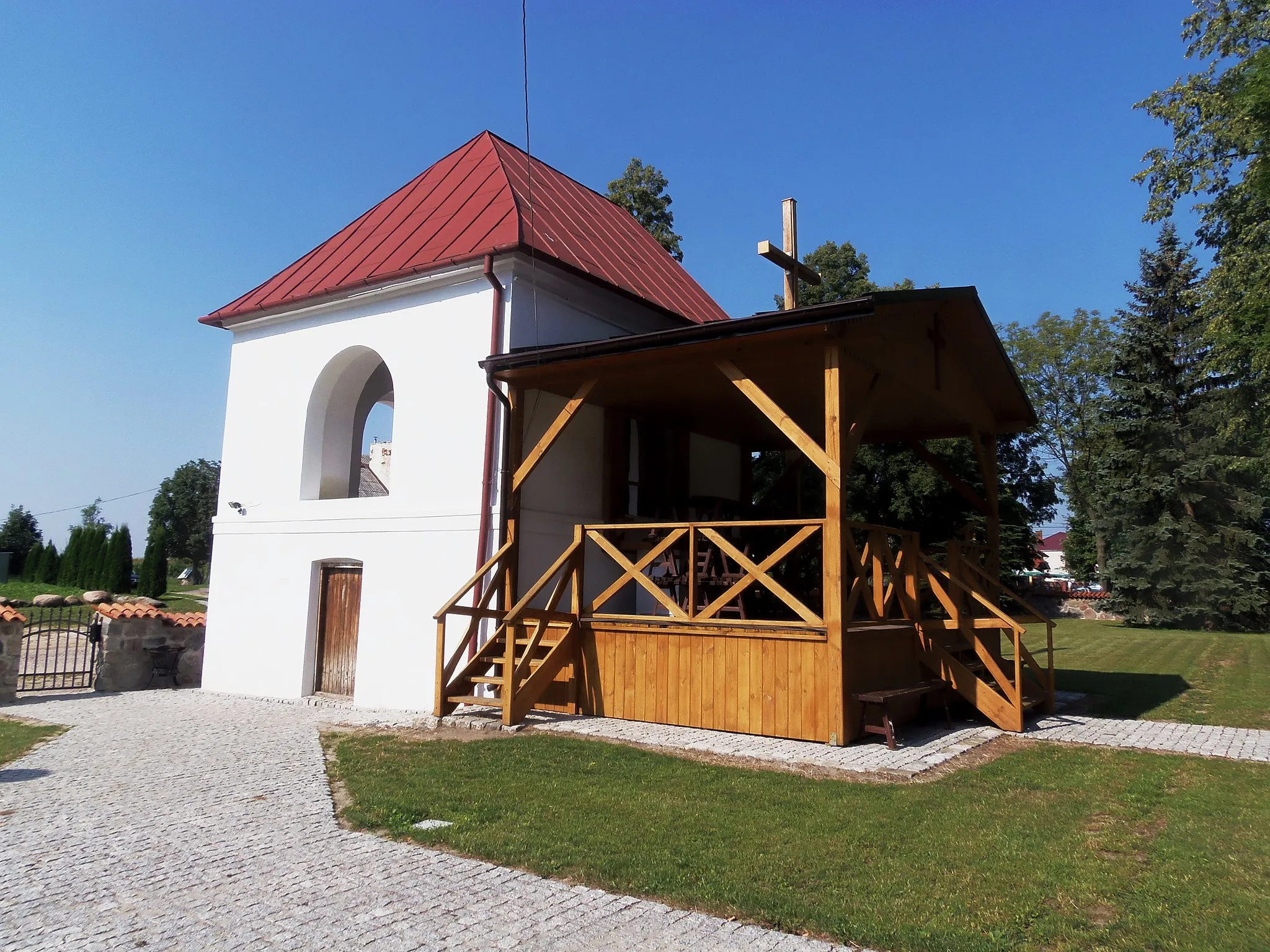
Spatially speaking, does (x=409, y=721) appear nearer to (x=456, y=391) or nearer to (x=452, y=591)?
(x=452, y=591)

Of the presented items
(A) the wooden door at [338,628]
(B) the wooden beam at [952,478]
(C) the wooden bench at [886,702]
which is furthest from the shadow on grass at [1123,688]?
(A) the wooden door at [338,628]

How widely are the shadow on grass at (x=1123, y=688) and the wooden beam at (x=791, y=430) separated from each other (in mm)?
4989

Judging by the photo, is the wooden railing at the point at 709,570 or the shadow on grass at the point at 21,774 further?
the wooden railing at the point at 709,570

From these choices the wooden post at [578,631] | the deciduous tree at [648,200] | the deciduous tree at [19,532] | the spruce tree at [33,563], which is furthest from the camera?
the deciduous tree at [19,532]

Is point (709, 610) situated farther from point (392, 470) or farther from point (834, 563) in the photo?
point (392, 470)

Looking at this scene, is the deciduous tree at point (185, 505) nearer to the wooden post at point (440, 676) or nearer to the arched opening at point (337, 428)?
the arched opening at point (337, 428)

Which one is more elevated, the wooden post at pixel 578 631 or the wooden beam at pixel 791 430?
the wooden beam at pixel 791 430

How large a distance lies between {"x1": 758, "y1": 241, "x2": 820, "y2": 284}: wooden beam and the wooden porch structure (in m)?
1.69

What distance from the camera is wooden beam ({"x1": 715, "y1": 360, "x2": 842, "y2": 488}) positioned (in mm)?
8141

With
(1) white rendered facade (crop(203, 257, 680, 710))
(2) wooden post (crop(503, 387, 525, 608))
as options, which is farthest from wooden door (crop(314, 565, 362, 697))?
(2) wooden post (crop(503, 387, 525, 608))

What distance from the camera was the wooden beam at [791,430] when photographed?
814cm

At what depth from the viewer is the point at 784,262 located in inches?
454

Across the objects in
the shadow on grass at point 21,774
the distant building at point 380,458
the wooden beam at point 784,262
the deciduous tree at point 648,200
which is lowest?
the shadow on grass at point 21,774

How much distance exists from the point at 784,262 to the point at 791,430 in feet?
13.0
